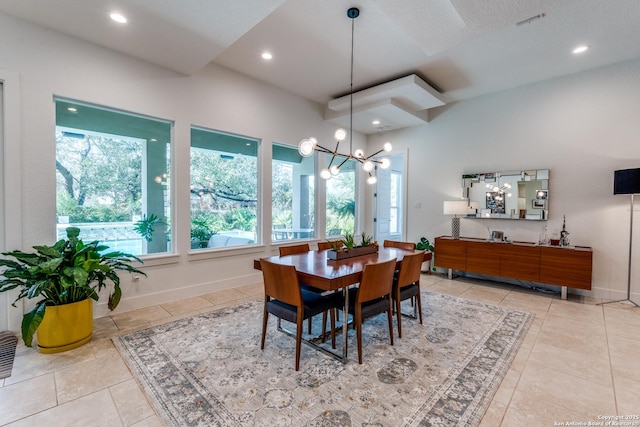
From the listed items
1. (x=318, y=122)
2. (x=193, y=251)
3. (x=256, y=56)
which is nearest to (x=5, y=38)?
(x=256, y=56)

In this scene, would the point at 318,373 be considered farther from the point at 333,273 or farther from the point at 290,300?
the point at 333,273

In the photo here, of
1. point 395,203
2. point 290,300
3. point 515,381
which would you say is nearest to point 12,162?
point 290,300

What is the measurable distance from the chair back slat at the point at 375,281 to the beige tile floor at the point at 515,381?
1.03 metres

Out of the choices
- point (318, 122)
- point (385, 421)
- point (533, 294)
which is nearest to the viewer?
point (385, 421)

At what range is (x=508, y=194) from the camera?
15.9 ft

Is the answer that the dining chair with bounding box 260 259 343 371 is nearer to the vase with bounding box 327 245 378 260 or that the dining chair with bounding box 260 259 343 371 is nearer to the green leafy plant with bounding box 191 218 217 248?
the vase with bounding box 327 245 378 260

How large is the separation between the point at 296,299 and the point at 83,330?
200 cm

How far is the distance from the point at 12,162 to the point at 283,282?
9.25ft

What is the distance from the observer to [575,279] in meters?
3.93

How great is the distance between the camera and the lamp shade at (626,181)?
3490mm

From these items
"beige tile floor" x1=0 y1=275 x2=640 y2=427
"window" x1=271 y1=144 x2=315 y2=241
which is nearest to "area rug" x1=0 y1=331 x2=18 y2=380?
"beige tile floor" x1=0 y1=275 x2=640 y2=427

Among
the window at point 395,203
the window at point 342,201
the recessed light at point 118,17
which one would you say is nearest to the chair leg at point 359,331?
the recessed light at point 118,17

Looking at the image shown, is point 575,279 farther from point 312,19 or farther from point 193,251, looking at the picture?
point 193,251

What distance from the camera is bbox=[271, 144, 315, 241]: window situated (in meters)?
5.04
